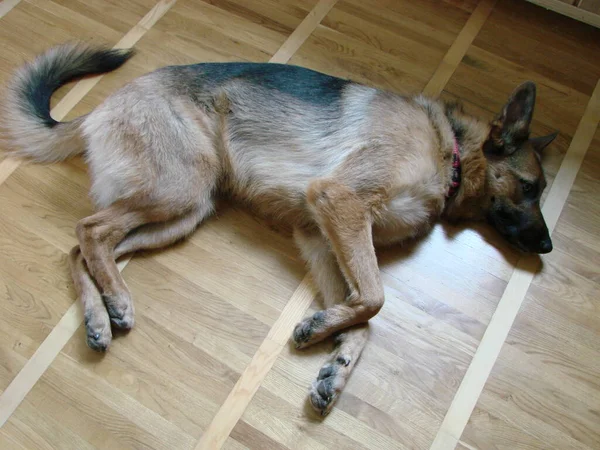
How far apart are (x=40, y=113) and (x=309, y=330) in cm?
184

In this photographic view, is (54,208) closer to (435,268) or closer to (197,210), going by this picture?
(197,210)

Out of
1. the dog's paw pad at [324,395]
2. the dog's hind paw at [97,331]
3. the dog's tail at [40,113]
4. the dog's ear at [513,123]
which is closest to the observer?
the dog's paw pad at [324,395]

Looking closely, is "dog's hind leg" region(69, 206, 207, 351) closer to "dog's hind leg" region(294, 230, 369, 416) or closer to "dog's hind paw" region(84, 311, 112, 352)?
"dog's hind paw" region(84, 311, 112, 352)

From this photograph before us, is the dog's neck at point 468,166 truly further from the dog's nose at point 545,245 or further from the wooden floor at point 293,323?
the dog's nose at point 545,245

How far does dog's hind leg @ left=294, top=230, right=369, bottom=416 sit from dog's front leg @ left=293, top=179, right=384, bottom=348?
0.07m

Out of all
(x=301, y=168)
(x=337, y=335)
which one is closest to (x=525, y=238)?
(x=337, y=335)

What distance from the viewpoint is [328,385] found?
8.10ft

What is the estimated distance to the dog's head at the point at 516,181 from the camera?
2.83 meters

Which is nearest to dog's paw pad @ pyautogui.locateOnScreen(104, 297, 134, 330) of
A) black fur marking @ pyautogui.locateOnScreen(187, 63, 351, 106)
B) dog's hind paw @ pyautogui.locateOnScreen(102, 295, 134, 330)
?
dog's hind paw @ pyautogui.locateOnScreen(102, 295, 134, 330)

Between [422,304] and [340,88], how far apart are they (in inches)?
46.8

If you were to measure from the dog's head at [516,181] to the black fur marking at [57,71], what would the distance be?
225cm

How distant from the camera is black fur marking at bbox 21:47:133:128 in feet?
9.98

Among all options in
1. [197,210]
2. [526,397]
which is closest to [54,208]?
[197,210]

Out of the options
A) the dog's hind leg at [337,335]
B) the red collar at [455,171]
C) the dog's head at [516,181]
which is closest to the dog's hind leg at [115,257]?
the dog's hind leg at [337,335]
